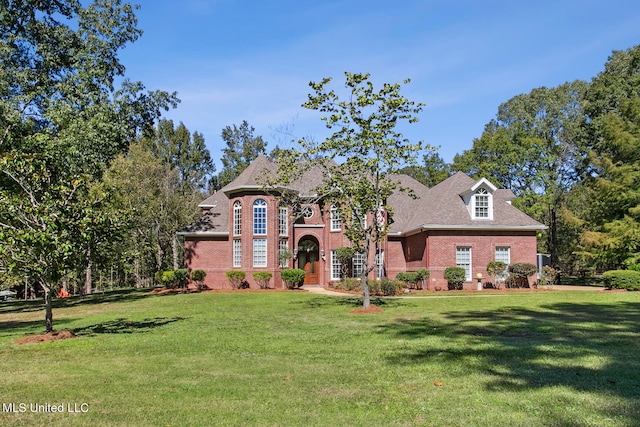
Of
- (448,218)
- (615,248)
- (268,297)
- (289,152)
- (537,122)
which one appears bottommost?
(268,297)

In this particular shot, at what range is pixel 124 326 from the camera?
14.6 m

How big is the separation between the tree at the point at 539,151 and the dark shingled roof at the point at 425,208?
6288 millimetres

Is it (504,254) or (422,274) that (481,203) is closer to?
(504,254)

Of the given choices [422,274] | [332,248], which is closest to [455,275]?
[422,274]

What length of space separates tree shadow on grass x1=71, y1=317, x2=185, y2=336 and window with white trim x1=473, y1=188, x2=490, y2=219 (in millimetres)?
19154

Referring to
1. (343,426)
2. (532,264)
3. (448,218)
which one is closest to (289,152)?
(343,426)

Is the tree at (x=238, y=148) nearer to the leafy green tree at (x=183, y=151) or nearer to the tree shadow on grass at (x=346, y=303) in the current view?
the leafy green tree at (x=183, y=151)

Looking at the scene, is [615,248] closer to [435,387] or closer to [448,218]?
[448,218]

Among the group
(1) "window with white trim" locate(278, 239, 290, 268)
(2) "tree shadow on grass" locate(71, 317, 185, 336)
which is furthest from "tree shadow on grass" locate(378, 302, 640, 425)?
(1) "window with white trim" locate(278, 239, 290, 268)

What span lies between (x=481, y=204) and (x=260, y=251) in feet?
43.5

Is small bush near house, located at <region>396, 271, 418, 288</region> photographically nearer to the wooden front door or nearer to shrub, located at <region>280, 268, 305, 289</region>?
shrub, located at <region>280, 268, 305, 289</region>

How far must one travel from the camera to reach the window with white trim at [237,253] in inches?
1246

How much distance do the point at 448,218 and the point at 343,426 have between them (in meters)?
24.6

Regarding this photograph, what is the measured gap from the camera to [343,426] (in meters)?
5.33
